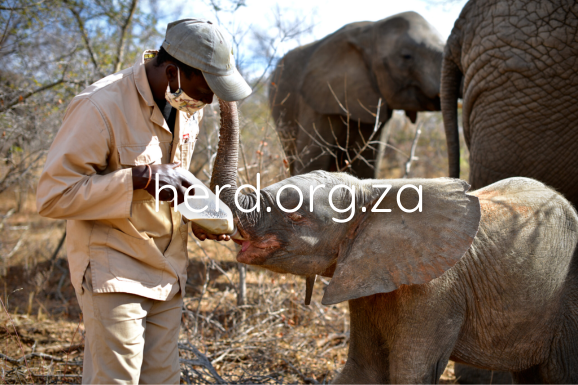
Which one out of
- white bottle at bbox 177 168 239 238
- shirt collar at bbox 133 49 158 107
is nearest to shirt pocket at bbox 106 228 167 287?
white bottle at bbox 177 168 239 238

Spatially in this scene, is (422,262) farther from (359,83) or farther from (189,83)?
(359,83)

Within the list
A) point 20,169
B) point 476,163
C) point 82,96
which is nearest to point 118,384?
point 82,96

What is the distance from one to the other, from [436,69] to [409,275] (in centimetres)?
554

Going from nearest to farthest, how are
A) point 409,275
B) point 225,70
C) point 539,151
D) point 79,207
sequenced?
point 79,207, point 225,70, point 409,275, point 539,151

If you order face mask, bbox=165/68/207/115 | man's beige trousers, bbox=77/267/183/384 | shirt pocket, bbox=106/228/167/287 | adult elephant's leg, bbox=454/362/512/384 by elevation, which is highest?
face mask, bbox=165/68/207/115

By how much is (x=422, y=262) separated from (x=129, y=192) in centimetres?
144

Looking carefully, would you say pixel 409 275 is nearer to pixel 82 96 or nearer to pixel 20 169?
pixel 82 96

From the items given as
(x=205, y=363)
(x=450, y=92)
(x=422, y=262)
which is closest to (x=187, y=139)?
(x=422, y=262)

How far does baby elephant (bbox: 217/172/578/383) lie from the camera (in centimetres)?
278

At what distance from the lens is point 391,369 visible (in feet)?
9.58

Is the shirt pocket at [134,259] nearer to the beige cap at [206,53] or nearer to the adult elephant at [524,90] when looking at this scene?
Result: the beige cap at [206,53]

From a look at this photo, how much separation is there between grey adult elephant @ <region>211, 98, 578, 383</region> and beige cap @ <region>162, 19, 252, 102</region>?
0.30 meters

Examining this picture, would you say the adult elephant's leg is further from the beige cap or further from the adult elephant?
the beige cap

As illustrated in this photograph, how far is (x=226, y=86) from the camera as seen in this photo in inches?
96.8
